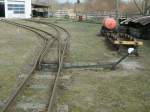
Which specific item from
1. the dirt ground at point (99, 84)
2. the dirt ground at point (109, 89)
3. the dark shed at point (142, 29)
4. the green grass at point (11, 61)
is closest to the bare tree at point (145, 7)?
the dark shed at point (142, 29)

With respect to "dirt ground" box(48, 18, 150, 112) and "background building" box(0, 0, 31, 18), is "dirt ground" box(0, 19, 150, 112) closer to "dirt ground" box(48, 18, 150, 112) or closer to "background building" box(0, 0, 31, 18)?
"dirt ground" box(48, 18, 150, 112)

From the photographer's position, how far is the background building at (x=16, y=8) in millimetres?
60625

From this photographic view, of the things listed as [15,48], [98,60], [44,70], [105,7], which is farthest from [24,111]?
[105,7]

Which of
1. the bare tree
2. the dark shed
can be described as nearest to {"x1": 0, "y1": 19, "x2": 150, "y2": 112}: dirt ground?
the dark shed

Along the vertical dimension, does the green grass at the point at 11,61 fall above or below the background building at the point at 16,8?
below

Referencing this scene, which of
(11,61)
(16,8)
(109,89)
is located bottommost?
(109,89)

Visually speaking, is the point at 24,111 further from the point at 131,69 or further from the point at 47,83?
the point at 131,69

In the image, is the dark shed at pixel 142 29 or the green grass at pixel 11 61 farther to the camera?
the dark shed at pixel 142 29

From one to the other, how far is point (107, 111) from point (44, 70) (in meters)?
4.47

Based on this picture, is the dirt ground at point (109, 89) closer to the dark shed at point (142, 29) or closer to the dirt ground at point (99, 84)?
the dirt ground at point (99, 84)

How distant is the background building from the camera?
60.6m

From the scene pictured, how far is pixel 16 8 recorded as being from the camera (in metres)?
61.2

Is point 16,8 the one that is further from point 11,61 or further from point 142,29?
point 11,61

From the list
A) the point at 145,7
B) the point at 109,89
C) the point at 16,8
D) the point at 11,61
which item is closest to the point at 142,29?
the point at 11,61
